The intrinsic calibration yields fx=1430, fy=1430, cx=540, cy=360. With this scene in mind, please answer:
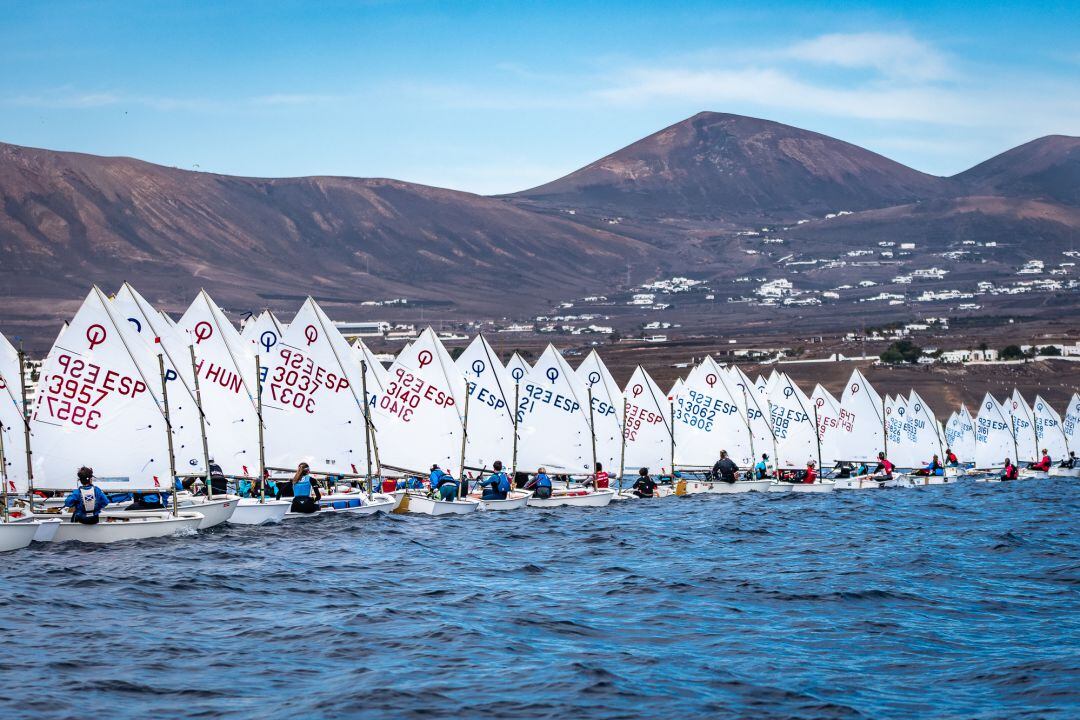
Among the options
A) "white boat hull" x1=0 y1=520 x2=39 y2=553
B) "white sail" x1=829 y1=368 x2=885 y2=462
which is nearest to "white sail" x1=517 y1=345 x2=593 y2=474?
"white sail" x1=829 y1=368 x2=885 y2=462

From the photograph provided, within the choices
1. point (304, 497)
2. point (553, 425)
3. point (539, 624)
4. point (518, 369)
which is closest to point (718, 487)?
point (553, 425)

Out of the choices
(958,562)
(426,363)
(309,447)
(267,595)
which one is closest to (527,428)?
(426,363)

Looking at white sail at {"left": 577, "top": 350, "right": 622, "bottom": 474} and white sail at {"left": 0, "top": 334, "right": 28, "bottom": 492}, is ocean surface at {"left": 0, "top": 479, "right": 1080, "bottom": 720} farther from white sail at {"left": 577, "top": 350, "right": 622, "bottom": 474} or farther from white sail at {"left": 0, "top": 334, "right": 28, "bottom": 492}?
white sail at {"left": 577, "top": 350, "right": 622, "bottom": 474}

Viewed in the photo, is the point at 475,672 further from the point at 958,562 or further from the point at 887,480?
the point at 887,480

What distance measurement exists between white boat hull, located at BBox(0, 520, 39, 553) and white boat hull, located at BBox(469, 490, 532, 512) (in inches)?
608

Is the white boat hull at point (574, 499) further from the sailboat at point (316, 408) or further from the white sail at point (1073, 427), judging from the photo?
the white sail at point (1073, 427)

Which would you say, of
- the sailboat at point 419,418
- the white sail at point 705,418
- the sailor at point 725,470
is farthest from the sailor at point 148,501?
the white sail at point 705,418

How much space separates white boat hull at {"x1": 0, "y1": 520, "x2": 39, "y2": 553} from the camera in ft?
102

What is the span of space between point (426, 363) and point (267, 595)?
18.1 m

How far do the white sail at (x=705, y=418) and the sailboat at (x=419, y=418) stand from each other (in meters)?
13.7

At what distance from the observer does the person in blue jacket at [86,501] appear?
32.3m

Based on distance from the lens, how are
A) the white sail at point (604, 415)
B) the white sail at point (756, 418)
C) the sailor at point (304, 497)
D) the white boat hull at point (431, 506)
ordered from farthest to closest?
the white sail at point (756, 418)
the white sail at point (604, 415)
the white boat hull at point (431, 506)
the sailor at point (304, 497)

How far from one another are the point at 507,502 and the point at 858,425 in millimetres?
26816

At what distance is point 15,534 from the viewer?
1236 inches
